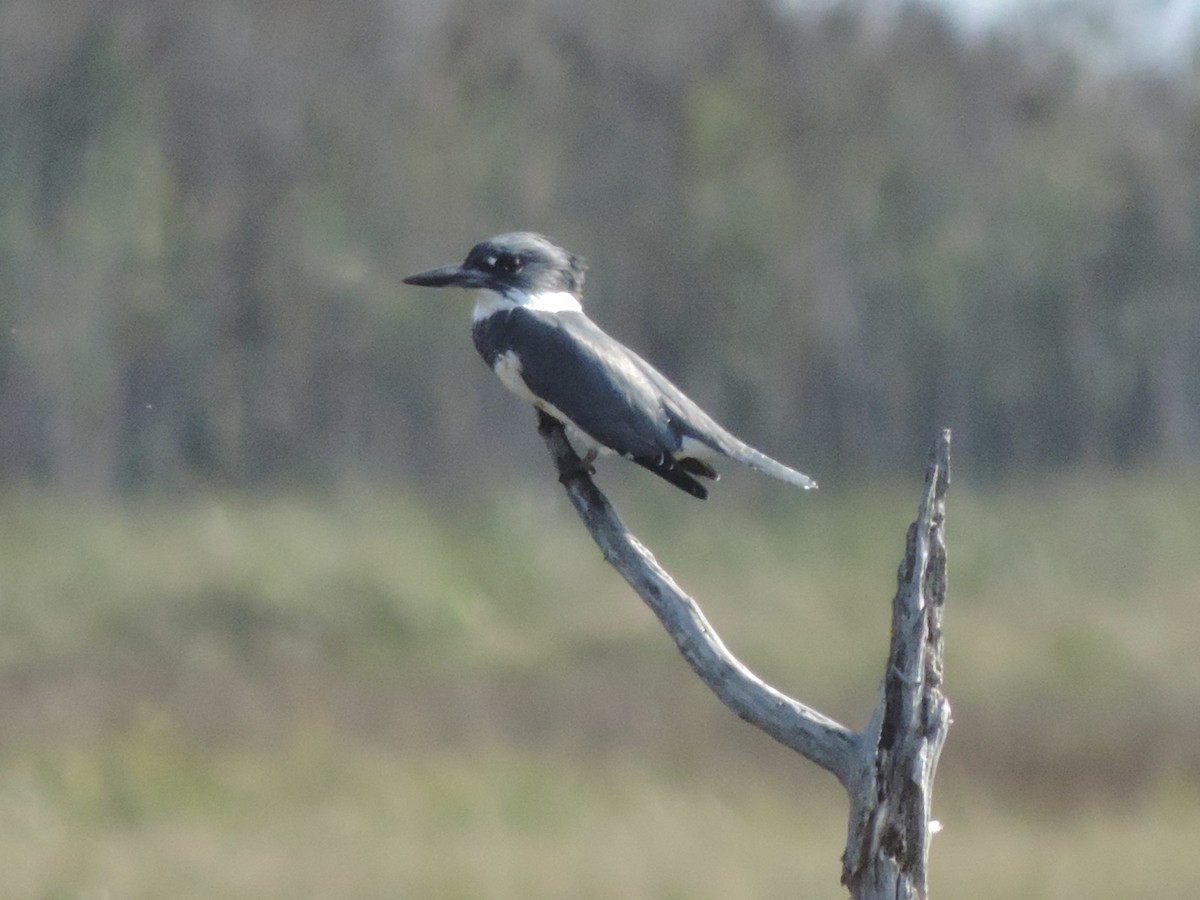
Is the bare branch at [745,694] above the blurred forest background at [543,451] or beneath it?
beneath

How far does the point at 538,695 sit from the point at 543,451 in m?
4.52

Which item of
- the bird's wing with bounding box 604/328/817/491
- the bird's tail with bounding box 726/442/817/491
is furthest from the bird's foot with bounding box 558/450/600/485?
the bird's tail with bounding box 726/442/817/491

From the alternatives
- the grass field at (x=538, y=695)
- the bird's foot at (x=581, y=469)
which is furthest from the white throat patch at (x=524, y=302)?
the grass field at (x=538, y=695)

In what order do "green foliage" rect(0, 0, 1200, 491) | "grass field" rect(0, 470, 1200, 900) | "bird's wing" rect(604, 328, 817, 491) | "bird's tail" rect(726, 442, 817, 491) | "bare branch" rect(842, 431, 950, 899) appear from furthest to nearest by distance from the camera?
"green foliage" rect(0, 0, 1200, 491) < "grass field" rect(0, 470, 1200, 900) < "bird's wing" rect(604, 328, 817, 491) < "bird's tail" rect(726, 442, 817, 491) < "bare branch" rect(842, 431, 950, 899)

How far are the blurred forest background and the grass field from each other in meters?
0.04

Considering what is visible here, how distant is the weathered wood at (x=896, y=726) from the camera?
2.66 meters

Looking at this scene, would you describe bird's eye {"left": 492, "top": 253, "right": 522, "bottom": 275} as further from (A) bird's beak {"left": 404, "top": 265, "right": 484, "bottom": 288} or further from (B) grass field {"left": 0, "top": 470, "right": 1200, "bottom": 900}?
(B) grass field {"left": 0, "top": 470, "right": 1200, "bottom": 900}

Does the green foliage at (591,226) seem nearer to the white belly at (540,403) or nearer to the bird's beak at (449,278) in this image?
the bird's beak at (449,278)

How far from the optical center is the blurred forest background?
8.12 m

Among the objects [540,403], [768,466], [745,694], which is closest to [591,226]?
[540,403]

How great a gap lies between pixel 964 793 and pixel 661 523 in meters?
6.00

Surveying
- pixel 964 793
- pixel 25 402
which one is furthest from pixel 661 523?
pixel 964 793

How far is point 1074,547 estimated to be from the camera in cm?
1477

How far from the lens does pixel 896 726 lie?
2684mm
